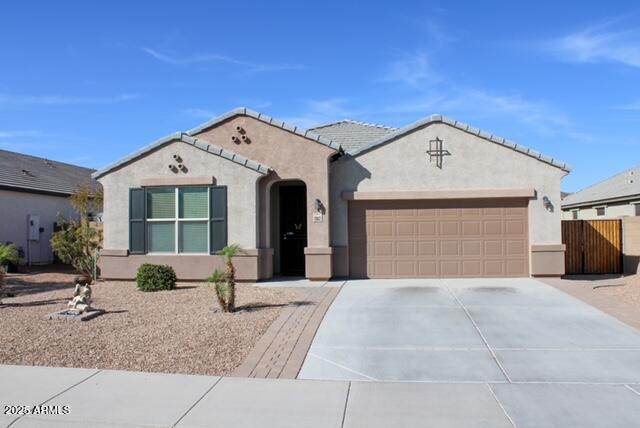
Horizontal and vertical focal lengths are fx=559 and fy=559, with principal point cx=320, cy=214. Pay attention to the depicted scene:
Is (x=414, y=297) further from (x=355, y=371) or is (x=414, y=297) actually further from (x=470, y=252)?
(x=355, y=371)

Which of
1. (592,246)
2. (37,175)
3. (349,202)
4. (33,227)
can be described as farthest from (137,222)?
(592,246)

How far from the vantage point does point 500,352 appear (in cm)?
775

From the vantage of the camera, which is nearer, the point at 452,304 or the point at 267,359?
the point at 267,359

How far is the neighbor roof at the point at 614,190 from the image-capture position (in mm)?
23567

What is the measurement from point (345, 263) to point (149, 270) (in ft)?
17.1

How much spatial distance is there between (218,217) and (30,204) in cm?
1229

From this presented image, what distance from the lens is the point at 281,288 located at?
13.6 meters

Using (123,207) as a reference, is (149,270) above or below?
below

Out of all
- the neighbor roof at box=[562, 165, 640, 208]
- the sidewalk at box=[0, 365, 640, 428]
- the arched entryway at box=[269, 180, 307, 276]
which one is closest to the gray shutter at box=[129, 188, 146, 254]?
the arched entryway at box=[269, 180, 307, 276]

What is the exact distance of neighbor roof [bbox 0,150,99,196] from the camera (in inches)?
883

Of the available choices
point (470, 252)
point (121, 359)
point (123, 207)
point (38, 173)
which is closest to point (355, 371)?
point (121, 359)

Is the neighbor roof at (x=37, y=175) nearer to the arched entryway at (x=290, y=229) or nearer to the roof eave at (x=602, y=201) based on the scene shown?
the arched entryway at (x=290, y=229)

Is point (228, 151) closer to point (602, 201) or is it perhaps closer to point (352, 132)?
point (352, 132)

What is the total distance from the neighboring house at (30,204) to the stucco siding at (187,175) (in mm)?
6887
